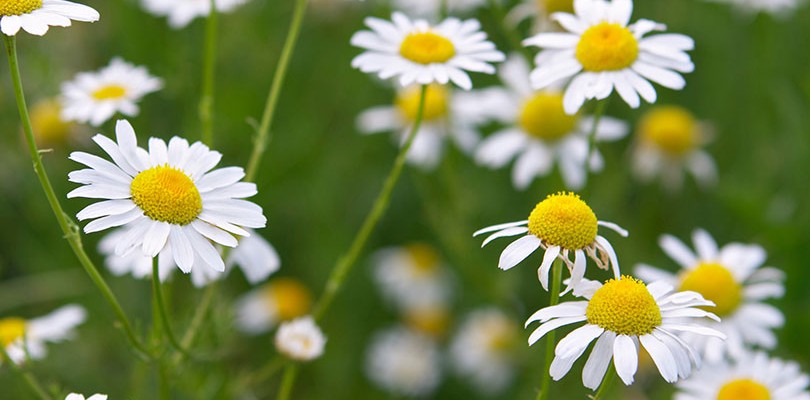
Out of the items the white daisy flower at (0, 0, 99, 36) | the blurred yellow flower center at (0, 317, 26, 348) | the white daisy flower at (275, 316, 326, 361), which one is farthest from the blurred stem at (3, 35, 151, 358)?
the blurred yellow flower center at (0, 317, 26, 348)

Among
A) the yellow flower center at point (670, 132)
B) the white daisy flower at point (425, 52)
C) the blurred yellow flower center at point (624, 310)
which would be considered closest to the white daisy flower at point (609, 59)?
the white daisy flower at point (425, 52)

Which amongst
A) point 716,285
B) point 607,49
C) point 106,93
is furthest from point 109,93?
point 716,285

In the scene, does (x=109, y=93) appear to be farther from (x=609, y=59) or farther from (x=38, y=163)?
(x=609, y=59)

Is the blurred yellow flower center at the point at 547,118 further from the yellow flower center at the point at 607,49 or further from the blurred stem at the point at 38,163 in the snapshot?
the blurred stem at the point at 38,163

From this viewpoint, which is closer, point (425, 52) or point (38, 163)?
point (38, 163)

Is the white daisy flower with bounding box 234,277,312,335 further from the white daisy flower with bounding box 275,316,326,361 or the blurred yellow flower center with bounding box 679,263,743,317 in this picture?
the blurred yellow flower center with bounding box 679,263,743,317

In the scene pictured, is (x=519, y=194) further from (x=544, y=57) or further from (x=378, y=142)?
(x=544, y=57)

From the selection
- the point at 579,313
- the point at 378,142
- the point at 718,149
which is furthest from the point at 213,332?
the point at 718,149
